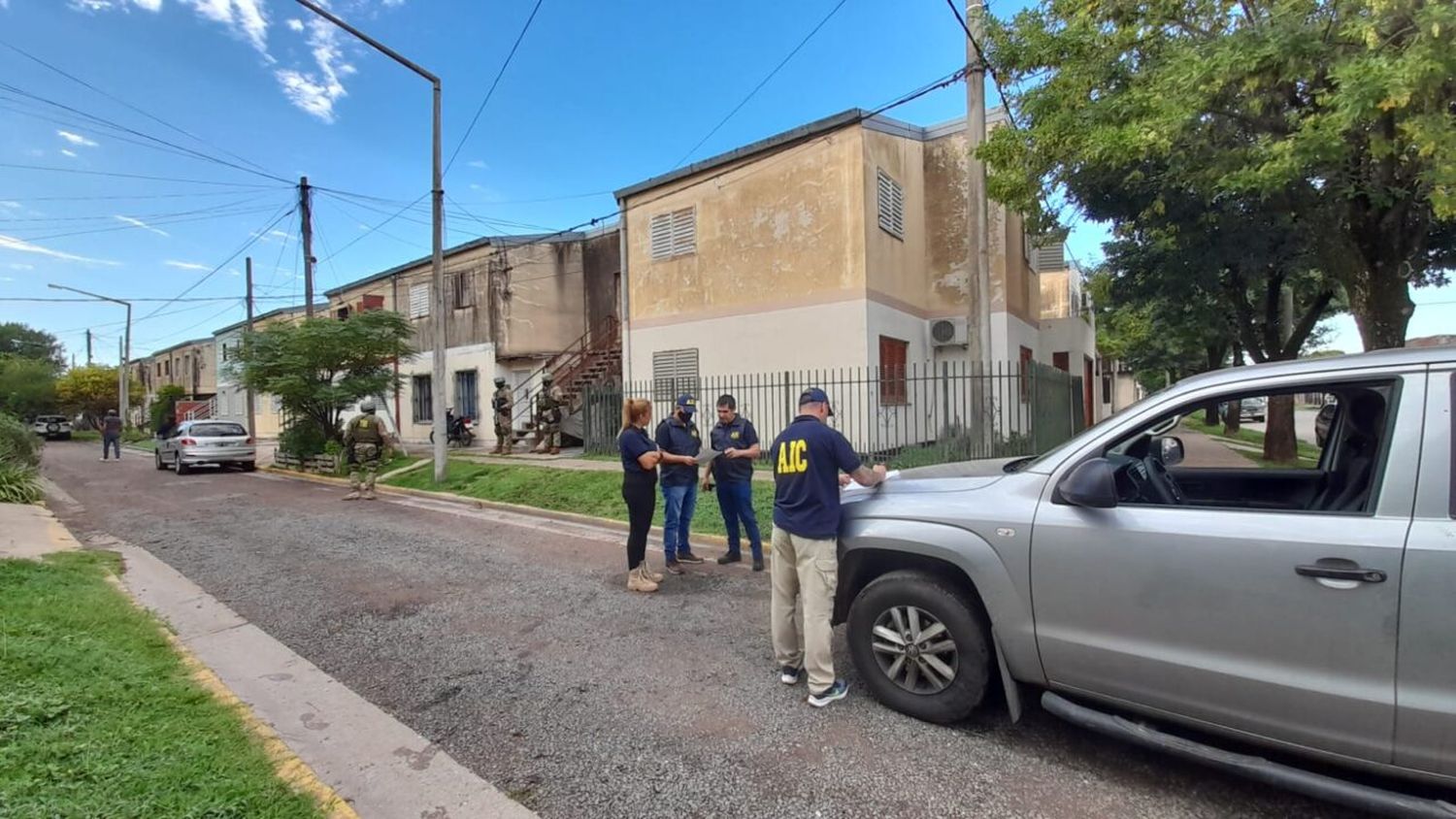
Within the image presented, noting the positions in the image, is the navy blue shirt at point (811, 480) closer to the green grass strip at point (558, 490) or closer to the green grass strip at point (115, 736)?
the green grass strip at point (115, 736)

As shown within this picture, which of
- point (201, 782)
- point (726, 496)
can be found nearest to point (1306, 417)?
point (726, 496)

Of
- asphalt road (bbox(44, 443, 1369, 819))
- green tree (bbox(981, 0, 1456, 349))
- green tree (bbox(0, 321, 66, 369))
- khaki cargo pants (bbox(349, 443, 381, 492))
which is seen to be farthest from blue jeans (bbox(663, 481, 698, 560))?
green tree (bbox(0, 321, 66, 369))

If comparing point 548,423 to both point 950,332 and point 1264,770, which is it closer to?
point 950,332

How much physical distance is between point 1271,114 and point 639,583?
7.98 m

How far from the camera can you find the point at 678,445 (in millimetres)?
6266

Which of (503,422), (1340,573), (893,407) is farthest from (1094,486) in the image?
(503,422)

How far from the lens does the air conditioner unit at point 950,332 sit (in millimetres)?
14594

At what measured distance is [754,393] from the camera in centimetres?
1350

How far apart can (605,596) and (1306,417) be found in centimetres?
3010

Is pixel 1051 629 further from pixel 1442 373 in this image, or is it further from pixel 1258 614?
pixel 1442 373

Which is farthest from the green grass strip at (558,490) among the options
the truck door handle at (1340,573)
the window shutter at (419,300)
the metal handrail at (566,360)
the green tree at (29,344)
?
the green tree at (29,344)

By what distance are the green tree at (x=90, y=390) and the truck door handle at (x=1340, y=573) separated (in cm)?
5827

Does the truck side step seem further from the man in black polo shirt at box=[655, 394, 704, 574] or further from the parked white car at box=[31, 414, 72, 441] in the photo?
the parked white car at box=[31, 414, 72, 441]

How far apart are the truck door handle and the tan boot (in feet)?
14.4
